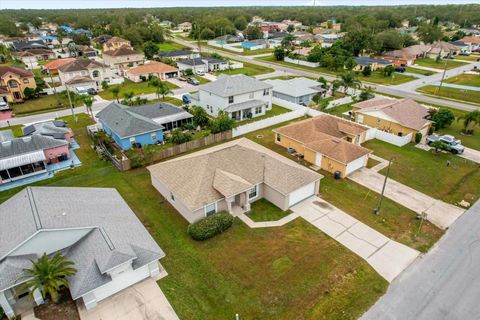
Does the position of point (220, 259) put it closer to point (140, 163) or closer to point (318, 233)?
point (318, 233)

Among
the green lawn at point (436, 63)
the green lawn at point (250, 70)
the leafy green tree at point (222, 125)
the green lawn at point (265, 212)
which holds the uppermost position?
the leafy green tree at point (222, 125)

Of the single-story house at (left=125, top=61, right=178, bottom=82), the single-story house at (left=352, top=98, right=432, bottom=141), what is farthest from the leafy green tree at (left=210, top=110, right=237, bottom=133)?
the single-story house at (left=125, top=61, right=178, bottom=82)

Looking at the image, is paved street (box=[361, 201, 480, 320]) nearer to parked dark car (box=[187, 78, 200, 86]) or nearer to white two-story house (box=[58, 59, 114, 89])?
A: parked dark car (box=[187, 78, 200, 86])

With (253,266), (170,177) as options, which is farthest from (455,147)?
(170,177)

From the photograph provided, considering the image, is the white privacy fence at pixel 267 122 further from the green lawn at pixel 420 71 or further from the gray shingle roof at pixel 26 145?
the green lawn at pixel 420 71

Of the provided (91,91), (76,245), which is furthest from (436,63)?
(76,245)

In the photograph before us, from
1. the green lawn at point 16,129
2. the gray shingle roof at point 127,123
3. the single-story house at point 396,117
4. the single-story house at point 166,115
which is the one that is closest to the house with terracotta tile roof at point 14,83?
the green lawn at point 16,129
